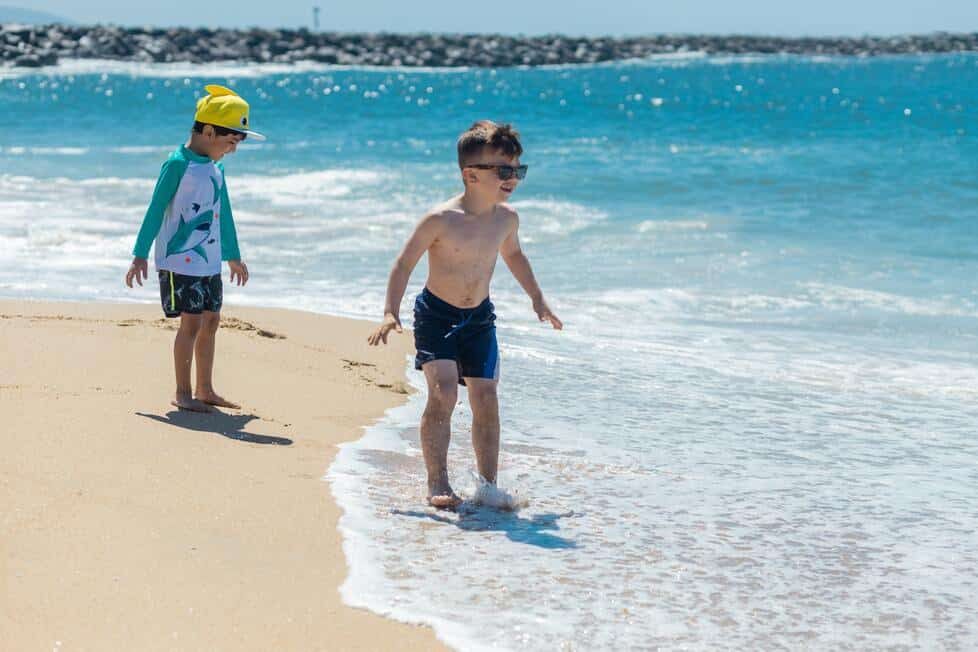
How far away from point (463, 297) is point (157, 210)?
139 cm

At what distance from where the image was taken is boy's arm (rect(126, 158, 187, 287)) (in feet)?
16.4

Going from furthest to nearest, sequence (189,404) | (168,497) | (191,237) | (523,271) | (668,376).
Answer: (668,376) → (191,237) → (189,404) → (523,271) → (168,497)

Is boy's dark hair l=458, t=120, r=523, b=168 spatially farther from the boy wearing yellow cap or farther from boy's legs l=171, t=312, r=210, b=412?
boy's legs l=171, t=312, r=210, b=412

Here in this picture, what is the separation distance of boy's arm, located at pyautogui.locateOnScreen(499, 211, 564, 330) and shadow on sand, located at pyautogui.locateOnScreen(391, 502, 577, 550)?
678 millimetres

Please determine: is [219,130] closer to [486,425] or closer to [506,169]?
[506,169]

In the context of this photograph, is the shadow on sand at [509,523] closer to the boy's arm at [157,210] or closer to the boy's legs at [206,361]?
the boy's legs at [206,361]

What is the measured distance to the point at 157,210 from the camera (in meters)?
5.01

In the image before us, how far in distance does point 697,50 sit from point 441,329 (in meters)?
108

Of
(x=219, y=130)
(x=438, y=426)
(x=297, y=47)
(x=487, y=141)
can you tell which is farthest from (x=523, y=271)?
(x=297, y=47)

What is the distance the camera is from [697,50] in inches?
4281

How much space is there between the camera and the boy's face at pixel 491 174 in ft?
13.8

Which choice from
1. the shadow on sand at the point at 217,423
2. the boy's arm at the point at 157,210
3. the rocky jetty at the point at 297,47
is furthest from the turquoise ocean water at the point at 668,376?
the rocky jetty at the point at 297,47

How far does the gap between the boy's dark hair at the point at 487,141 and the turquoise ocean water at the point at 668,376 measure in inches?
42.7

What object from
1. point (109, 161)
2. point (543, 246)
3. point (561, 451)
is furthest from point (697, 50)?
point (561, 451)
